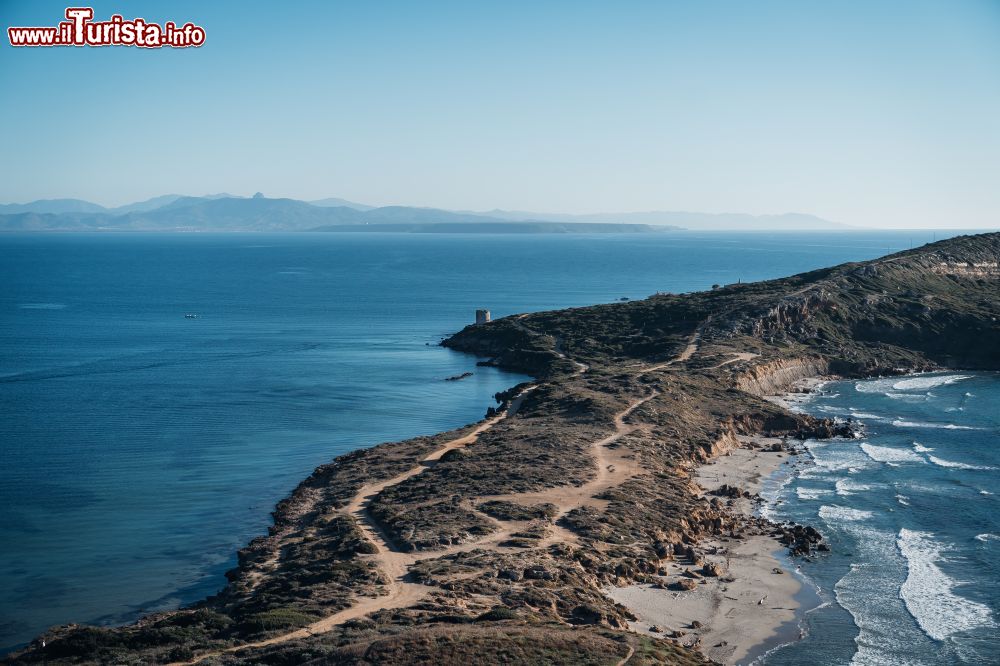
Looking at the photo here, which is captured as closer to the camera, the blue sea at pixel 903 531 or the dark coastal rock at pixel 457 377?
the blue sea at pixel 903 531

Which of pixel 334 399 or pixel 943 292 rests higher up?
pixel 943 292

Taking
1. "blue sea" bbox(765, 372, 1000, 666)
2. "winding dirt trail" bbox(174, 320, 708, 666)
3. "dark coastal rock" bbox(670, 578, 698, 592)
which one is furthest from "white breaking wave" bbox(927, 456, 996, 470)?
"dark coastal rock" bbox(670, 578, 698, 592)

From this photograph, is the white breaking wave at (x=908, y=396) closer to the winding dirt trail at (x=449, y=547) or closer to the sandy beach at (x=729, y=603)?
the winding dirt trail at (x=449, y=547)

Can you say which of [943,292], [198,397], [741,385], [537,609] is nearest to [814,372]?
[741,385]

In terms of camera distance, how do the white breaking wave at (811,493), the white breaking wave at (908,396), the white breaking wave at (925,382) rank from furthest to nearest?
the white breaking wave at (925,382), the white breaking wave at (908,396), the white breaking wave at (811,493)

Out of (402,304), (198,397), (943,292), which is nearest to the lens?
(198,397)

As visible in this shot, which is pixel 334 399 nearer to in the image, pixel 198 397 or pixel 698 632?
pixel 198 397

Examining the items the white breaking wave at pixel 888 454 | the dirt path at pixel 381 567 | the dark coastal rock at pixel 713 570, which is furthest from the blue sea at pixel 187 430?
the dark coastal rock at pixel 713 570

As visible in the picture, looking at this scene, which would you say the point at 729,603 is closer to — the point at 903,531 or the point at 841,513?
the point at 903,531
